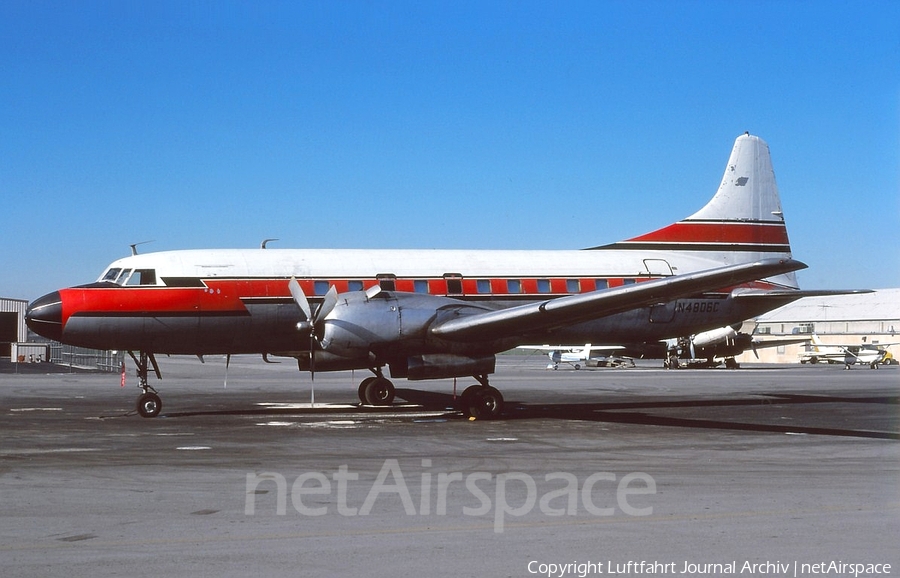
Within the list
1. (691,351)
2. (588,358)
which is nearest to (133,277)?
(691,351)

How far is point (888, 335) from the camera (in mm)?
80562

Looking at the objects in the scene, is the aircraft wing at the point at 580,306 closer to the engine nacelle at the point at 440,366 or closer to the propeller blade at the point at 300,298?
the engine nacelle at the point at 440,366

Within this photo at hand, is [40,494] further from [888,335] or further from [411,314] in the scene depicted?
[888,335]

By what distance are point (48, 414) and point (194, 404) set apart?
4.66m

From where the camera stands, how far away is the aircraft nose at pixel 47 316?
778 inches

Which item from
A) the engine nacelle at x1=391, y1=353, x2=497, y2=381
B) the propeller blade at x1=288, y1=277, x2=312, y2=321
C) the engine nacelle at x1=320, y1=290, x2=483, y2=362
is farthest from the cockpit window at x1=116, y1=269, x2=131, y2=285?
the engine nacelle at x1=391, y1=353, x2=497, y2=381

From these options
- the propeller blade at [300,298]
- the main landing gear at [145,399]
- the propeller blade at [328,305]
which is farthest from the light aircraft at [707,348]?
the main landing gear at [145,399]

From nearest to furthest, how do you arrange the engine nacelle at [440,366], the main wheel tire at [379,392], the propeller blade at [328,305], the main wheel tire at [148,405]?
1. the engine nacelle at [440,366]
2. the propeller blade at [328,305]
3. the main wheel tire at [148,405]
4. the main wheel tire at [379,392]

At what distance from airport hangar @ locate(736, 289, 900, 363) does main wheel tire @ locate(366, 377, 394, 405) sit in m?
65.5

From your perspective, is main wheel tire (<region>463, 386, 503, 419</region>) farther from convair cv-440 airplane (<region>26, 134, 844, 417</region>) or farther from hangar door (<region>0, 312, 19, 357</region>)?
hangar door (<region>0, 312, 19, 357</region>)

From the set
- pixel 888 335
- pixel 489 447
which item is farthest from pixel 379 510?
pixel 888 335

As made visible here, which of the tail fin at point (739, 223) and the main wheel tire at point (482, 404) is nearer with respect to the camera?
the main wheel tire at point (482, 404)

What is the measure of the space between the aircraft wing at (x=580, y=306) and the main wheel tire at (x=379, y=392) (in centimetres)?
518

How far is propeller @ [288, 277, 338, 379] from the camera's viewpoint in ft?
62.6
